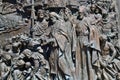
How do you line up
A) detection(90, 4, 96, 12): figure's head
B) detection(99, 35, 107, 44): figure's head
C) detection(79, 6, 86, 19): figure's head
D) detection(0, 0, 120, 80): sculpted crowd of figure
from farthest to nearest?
detection(90, 4, 96, 12): figure's head, detection(79, 6, 86, 19): figure's head, detection(99, 35, 107, 44): figure's head, detection(0, 0, 120, 80): sculpted crowd of figure

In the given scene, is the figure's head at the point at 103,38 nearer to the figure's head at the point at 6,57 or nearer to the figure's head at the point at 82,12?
the figure's head at the point at 82,12

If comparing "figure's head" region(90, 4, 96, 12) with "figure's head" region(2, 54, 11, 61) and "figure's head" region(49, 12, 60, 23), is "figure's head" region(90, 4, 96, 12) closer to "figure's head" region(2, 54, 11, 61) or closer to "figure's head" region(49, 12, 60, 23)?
"figure's head" region(49, 12, 60, 23)

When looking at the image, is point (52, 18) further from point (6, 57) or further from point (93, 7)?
point (6, 57)

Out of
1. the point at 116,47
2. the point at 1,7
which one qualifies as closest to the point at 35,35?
the point at 1,7

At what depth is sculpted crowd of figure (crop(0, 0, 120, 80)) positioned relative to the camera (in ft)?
24.8

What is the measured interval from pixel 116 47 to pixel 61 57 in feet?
3.44

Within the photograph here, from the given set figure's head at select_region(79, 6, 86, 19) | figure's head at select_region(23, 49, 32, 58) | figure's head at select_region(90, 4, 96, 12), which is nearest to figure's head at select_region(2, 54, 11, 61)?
figure's head at select_region(23, 49, 32, 58)

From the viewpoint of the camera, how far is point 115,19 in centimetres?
802

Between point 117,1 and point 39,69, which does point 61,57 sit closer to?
point 39,69

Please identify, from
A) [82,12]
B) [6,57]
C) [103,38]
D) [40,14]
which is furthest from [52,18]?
[6,57]

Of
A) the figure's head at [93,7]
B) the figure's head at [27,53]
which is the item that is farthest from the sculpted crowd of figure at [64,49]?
the figure's head at [93,7]

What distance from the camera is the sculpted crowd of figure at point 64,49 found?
7.56 metres

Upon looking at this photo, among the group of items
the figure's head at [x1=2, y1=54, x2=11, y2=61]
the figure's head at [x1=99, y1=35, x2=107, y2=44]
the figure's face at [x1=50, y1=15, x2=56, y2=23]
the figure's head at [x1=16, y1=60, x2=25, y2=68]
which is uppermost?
the figure's face at [x1=50, y1=15, x2=56, y2=23]

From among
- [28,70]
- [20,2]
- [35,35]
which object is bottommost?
[28,70]
